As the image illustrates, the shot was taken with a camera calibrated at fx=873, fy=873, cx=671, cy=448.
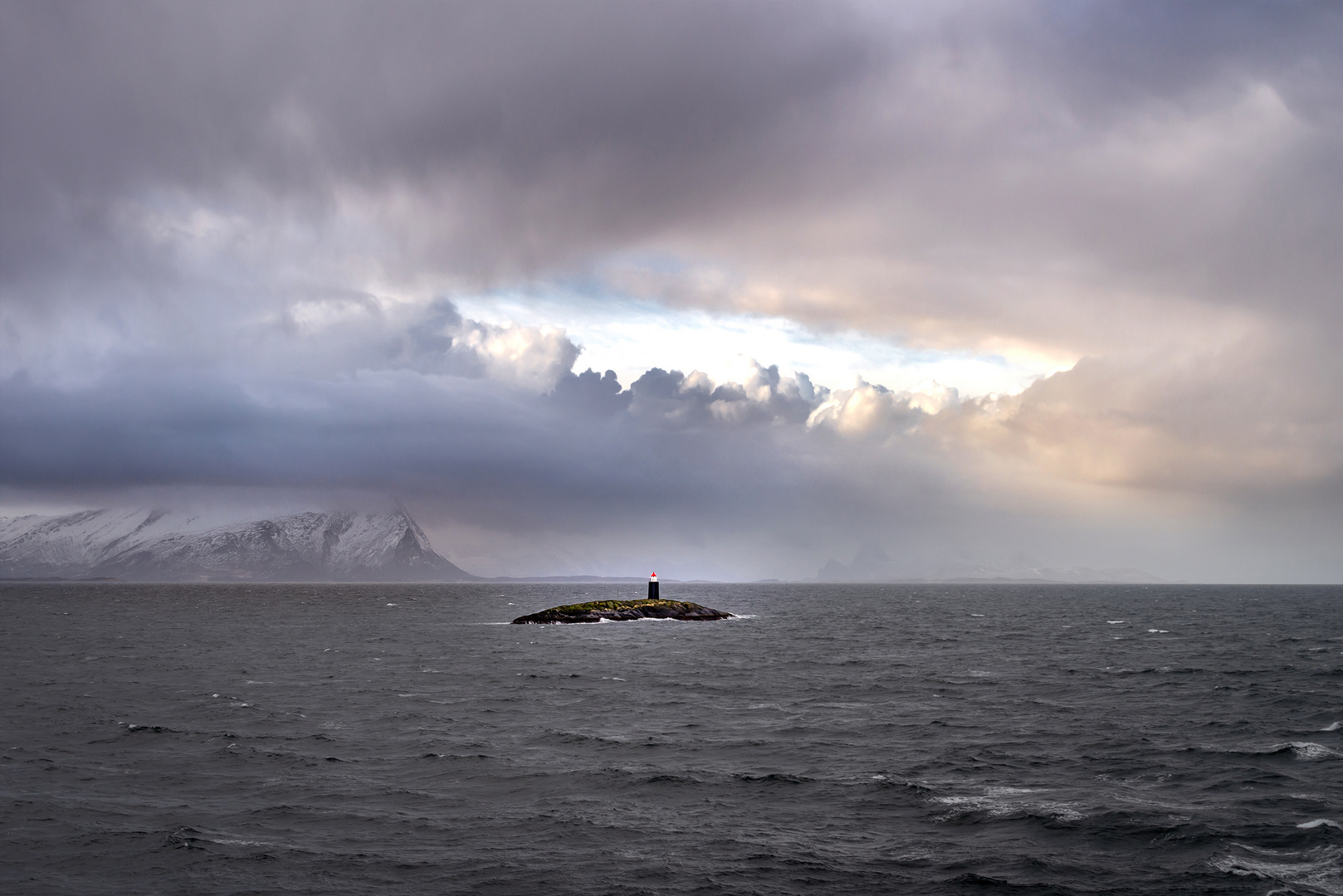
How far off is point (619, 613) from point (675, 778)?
10461cm

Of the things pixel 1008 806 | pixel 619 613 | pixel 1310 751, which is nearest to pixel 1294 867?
pixel 1008 806

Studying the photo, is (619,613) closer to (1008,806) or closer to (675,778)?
(675,778)

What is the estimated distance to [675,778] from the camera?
1264 inches

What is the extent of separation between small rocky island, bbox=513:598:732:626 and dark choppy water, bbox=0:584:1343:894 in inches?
2277

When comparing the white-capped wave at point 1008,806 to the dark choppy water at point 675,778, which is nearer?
the dark choppy water at point 675,778

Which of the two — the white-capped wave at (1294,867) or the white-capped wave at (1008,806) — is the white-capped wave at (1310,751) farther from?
the white-capped wave at (1008,806)

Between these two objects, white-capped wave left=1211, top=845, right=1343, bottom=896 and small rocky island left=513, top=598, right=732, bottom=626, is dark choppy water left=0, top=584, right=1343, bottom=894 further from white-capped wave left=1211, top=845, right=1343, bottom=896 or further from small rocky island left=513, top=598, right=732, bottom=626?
small rocky island left=513, top=598, right=732, bottom=626

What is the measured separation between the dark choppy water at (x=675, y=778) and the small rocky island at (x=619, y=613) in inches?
2277

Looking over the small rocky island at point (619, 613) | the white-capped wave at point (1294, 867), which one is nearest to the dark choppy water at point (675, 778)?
the white-capped wave at point (1294, 867)

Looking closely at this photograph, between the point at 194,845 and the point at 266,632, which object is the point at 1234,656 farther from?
the point at 266,632

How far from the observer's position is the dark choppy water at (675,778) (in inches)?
906

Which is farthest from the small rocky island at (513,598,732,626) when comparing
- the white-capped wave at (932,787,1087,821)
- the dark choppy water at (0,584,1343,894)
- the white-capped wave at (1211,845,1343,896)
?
the white-capped wave at (1211,845,1343,896)

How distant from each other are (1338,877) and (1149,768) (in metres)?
11.1

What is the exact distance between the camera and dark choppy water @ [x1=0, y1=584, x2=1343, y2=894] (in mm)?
23000
